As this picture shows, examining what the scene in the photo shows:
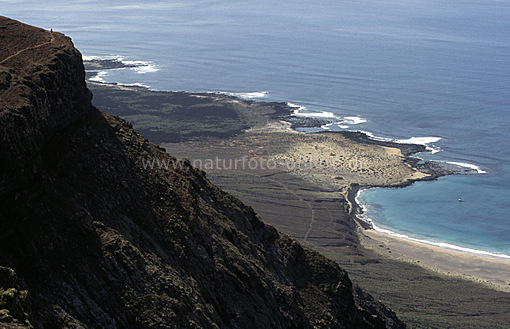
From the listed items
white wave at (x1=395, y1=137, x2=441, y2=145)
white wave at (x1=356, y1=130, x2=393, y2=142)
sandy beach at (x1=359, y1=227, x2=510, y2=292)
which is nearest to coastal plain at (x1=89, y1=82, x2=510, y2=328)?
sandy beach at (x1=359, y1=227, x2=510, y2=292)

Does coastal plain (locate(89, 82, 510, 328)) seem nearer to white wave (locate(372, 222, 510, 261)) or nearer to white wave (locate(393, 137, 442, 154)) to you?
white wave (locate(372, 222, 510, 261))

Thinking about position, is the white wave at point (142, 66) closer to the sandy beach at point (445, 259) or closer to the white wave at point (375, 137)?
the white wave at point (375, 137)

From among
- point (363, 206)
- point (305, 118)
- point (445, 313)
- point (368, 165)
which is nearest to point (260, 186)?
point (363, 206)

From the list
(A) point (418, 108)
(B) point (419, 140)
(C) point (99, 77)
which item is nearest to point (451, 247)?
(B) point (419, 140)

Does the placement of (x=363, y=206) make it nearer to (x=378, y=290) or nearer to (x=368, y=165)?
(x=368, y=165)

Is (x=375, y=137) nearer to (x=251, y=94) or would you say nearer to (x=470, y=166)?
(x=470, y=166)
